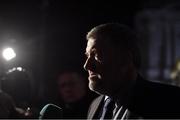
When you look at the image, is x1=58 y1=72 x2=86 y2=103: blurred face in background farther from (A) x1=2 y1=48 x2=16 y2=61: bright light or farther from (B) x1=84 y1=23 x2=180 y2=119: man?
(B) x1=84 y1=23 x2=180 y2=119: man

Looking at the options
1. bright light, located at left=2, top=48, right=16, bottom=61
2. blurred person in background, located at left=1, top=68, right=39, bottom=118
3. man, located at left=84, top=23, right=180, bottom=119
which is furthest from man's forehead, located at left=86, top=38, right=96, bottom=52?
bright light, located at left=2, top=48, right=16, bottom=61

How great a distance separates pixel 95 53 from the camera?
2.51 meters

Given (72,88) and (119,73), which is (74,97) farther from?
(119,73)

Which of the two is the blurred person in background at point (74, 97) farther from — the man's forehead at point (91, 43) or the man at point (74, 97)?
the man's forehead at point (91, 43)

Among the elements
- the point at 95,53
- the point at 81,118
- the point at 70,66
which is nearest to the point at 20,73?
the point at 95,53

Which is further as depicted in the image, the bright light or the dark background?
the dark background

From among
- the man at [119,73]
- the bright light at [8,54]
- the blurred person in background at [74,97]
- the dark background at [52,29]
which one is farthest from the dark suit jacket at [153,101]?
the dark background at [52,29]

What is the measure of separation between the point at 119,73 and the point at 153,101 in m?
0.25

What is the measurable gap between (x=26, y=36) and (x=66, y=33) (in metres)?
0.70

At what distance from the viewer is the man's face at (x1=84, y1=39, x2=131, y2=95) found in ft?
8.07

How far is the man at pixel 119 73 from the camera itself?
239cm

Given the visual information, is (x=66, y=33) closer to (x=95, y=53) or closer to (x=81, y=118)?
(x=81, y=118)

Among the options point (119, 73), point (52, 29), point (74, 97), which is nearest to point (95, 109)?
point (119, 73)

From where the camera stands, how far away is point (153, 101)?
2.34 metres
